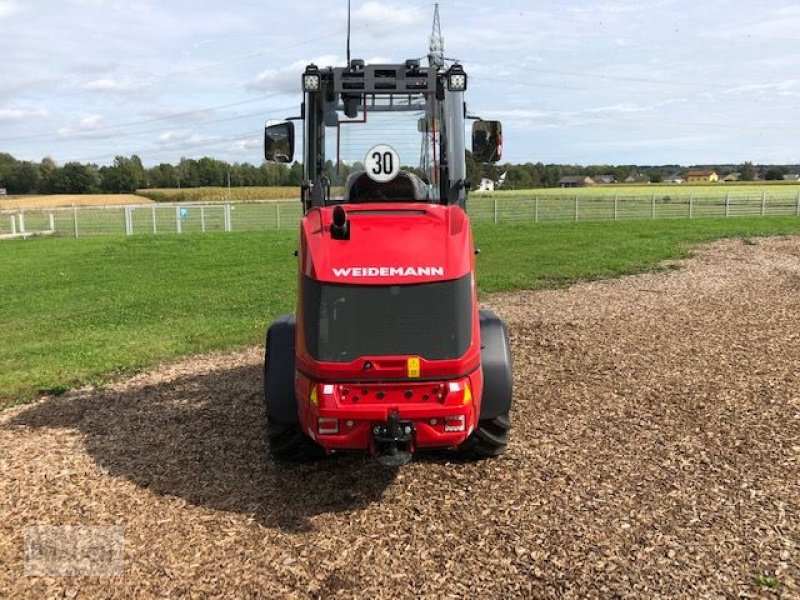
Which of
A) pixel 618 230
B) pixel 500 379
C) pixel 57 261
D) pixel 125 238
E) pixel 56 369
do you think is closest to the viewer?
pixel 500 379

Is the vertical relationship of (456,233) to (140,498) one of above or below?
above

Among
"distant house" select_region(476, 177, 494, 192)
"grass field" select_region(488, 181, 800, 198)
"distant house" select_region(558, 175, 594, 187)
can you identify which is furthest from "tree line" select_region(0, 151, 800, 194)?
"distant house" select_region(476, 177, 494, 192)

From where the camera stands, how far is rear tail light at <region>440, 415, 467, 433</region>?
409 cm

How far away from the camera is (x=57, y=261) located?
1970 cm

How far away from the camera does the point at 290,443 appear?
4906 mm

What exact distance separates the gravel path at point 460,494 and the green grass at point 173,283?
5.03 feet

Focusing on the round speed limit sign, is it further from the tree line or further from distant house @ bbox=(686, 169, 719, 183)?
distant house @ bbox=(686, 169, 719, 183)

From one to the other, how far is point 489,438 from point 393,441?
1127 mm

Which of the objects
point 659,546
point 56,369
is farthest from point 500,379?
point 56,369

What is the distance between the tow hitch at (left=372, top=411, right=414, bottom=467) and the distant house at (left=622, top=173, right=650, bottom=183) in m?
89.2

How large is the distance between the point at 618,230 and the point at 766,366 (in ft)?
56.0

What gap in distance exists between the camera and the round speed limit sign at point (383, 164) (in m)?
4.84

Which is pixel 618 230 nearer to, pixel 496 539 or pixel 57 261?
pixel 57 261

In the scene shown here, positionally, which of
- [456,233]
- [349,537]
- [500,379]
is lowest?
[349,537]
